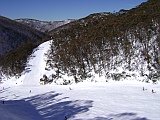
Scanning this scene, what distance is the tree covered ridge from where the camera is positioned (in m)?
35.8

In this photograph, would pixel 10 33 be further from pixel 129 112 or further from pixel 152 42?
pixel 129 112

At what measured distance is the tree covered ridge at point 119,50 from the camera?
35.8 metres

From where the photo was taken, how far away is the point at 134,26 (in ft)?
136

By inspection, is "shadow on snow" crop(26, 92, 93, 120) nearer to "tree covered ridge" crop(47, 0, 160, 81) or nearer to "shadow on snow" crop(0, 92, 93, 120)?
"shadow on snow" crop(0, 92, 93, 120)

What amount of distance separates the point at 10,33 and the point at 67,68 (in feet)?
344

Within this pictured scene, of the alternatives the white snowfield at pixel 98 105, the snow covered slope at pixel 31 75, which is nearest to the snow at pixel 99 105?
the white snowfield at pixel 98 105

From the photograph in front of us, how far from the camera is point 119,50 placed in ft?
135

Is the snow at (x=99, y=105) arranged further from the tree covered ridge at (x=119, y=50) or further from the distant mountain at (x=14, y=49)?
the distant mountain at (x=14, y=49)

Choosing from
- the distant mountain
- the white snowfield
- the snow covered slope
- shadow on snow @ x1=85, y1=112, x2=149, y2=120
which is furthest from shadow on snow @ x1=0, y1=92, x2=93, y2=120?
the distant mountain

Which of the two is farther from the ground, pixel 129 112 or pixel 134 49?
pixel 134 49

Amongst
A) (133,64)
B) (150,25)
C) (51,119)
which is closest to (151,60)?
(133,64)

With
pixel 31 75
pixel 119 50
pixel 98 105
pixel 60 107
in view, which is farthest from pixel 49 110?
pixel 31 75

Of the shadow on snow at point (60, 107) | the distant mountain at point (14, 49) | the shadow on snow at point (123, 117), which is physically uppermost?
the distant mountain at point (14, 49)

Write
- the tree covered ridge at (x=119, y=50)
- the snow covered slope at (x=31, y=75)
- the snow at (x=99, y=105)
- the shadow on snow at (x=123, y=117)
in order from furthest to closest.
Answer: the snow covered slope at (x=31, y=75), the tree covered ridge at (x=119, y=50), the snow at (x=99, y=105), the shadow on snow at (x=123, y=117)
